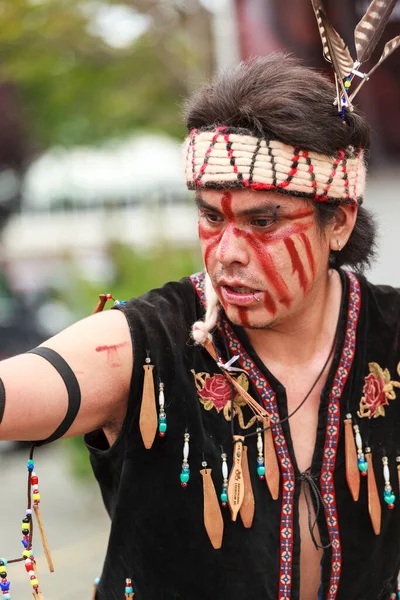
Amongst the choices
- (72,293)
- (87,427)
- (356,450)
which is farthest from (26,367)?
(72,293)

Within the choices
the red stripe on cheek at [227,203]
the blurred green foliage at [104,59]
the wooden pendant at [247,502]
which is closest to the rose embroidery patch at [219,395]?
the wooden pendant at [247,502]

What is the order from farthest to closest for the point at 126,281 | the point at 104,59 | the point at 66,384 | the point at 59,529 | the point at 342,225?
the point at 104,59 → the point at 59,529 → the point at 126,281 → the point at 342,225 → the point at 66,384

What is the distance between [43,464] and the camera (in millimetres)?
8359

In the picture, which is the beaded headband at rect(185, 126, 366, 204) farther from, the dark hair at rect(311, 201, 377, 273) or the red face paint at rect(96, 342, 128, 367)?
the red face paint at rect(96, 342, 128, 367)

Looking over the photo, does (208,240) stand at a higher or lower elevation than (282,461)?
higher

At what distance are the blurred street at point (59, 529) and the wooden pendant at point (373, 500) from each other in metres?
3.15

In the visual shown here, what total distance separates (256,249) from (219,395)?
0.40m

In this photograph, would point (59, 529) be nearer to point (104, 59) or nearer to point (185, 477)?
point (185, 477)

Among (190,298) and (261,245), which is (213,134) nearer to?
(261,245)

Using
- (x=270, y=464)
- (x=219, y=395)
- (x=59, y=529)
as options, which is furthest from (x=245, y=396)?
(x=59, y=529)

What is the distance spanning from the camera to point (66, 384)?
2.07 metres

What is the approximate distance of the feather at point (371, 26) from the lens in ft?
8.24

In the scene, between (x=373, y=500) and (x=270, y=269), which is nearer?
(x=270, y=269)

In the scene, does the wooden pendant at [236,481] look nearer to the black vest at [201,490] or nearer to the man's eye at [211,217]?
the black vest at [201,490]
